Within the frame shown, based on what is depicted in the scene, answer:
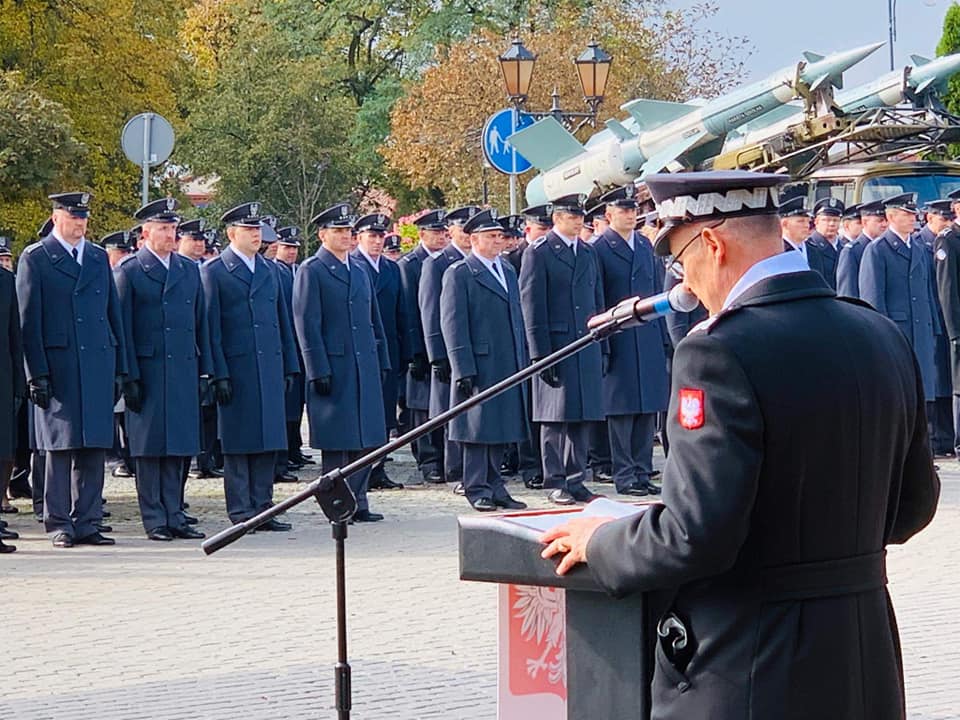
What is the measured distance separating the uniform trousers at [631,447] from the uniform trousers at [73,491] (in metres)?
3.95

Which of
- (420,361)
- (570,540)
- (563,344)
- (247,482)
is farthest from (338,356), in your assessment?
(570,540)

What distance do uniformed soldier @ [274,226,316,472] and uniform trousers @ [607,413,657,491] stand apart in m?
2.55

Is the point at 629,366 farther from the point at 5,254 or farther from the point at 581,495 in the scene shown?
the point at 5,254

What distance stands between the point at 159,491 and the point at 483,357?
99.1 inches

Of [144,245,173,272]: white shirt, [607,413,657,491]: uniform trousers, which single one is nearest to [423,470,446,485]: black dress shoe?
[607,413,657,491]: uniform trousers

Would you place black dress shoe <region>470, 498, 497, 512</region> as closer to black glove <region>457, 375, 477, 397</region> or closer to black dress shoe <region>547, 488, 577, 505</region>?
black dress shoe <region>547, 488, 577, 505</region>

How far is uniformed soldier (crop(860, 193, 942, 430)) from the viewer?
14.9 m

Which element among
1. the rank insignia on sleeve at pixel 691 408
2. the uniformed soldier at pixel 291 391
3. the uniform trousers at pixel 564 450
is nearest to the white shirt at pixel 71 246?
the uniformed soldier at pixel 291 391

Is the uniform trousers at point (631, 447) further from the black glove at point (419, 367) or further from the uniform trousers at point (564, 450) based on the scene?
the black glove at point (419, 367)

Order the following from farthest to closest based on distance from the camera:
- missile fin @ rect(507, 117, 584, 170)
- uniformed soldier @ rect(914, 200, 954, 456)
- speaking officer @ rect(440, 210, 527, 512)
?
missile fin @ rect(507, 117, 584, 170)
uniformed soldier @ rect(914, 200, 954, 456)
speaking officer @ rect(440, 210, 527, 512)

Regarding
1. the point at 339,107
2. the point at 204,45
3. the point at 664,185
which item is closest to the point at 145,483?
the point at 664,185

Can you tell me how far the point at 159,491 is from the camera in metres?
10.8

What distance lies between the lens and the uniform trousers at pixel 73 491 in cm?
1034

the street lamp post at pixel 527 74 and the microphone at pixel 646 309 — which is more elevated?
the street lamp post at pixel 527 74
